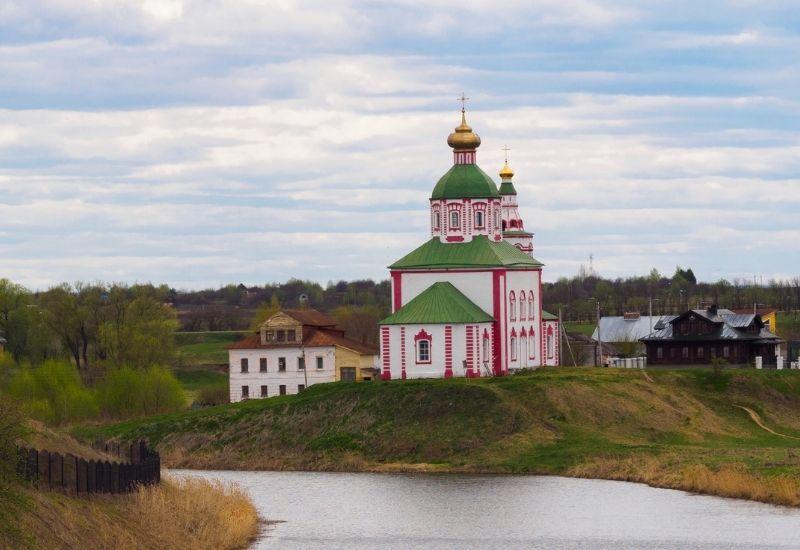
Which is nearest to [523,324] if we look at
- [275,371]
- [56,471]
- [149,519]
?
[275,371]

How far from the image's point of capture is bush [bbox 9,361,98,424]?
265 ft

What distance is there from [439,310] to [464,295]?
255 centimetres

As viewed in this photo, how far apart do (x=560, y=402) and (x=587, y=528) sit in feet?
74.5

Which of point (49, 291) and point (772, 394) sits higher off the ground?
point (49, 291)

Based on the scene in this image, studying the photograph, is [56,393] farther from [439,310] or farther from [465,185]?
[465,185]

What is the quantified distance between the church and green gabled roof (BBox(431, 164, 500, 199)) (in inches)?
1.8

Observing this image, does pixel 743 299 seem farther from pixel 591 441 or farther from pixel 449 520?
pixel 449 520

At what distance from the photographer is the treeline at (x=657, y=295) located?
5764 inches

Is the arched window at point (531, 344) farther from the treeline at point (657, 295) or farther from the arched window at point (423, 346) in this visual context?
the treeline at point (657, 295)

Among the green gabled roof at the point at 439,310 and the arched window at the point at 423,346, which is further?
the arched window at the point at 423,346

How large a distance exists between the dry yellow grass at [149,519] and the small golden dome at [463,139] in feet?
109

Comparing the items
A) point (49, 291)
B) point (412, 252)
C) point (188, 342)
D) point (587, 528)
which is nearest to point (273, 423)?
point (412, 252)

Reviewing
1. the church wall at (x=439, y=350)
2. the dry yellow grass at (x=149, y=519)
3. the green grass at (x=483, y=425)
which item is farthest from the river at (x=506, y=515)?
the church wall at (x=439, y=350)

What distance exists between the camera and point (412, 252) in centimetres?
8150
